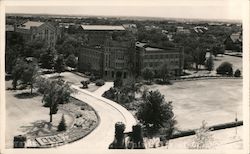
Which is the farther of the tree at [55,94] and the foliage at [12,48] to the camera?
the tree at [55,94]

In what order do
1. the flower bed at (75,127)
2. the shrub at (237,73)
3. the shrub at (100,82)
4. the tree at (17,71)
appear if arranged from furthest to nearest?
the shrub at (100,82) → the shrub at (237,73) → the tree at (17,71) → the flower bed at (75,127)

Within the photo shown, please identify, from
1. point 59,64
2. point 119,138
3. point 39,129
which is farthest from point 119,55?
point 39,129

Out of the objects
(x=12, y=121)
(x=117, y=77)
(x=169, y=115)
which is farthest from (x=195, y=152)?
(x=12, y=121)

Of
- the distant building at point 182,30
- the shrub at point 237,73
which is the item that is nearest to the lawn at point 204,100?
the shrub at point 237,73

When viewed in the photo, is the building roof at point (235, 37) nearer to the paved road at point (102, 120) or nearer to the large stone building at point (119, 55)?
the large stone building at point (119, 55)

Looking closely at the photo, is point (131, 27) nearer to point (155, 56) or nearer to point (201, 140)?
point (155, 56)

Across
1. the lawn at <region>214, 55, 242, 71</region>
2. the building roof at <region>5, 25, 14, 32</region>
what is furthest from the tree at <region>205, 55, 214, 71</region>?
the building roof at <region>5, 25, 14, 32</region>

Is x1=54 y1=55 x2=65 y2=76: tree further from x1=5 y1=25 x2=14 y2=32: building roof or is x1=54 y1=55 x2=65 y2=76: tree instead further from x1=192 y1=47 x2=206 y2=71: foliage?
x1=192 y1=47 x2=206 y2=71: foliage
